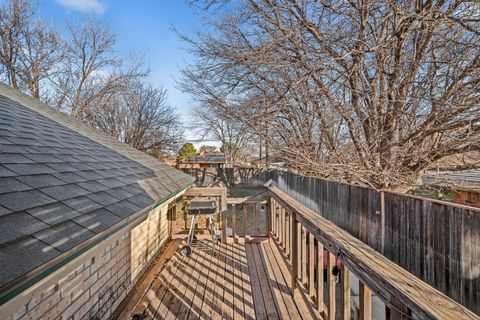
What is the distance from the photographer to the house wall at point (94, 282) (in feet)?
4.01

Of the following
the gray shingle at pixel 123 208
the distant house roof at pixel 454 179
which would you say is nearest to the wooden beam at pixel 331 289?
the gray shingle at pixel 123 208

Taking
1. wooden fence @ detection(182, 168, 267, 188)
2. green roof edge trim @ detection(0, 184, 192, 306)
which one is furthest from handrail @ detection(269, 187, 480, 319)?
wooden fence @ detection(182, 168, 267, 188)

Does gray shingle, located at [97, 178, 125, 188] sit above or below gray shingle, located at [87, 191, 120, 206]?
above

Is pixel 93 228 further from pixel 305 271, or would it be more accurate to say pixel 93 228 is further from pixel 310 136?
pixel 310 136

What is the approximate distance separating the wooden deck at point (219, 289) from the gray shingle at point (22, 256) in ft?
6.89

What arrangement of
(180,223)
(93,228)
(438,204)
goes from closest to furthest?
(93,228)
(438,204)
(180,223)

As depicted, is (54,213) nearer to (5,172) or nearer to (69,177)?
(5,172)

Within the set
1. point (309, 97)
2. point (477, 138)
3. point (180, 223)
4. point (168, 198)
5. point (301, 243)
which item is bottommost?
point (180, 223)

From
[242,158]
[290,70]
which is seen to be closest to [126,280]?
[290,70]

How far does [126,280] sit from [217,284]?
121 cm

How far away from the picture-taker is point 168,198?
10.6ft

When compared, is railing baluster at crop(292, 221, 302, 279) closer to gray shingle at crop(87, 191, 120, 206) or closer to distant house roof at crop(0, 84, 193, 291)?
distant house roof at crop(0, 84, 193, 291)

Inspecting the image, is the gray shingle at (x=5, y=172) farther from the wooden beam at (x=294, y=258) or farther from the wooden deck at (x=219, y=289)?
the wooden beam at (x=294, y=258)

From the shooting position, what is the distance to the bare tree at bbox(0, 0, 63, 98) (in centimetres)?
1097
